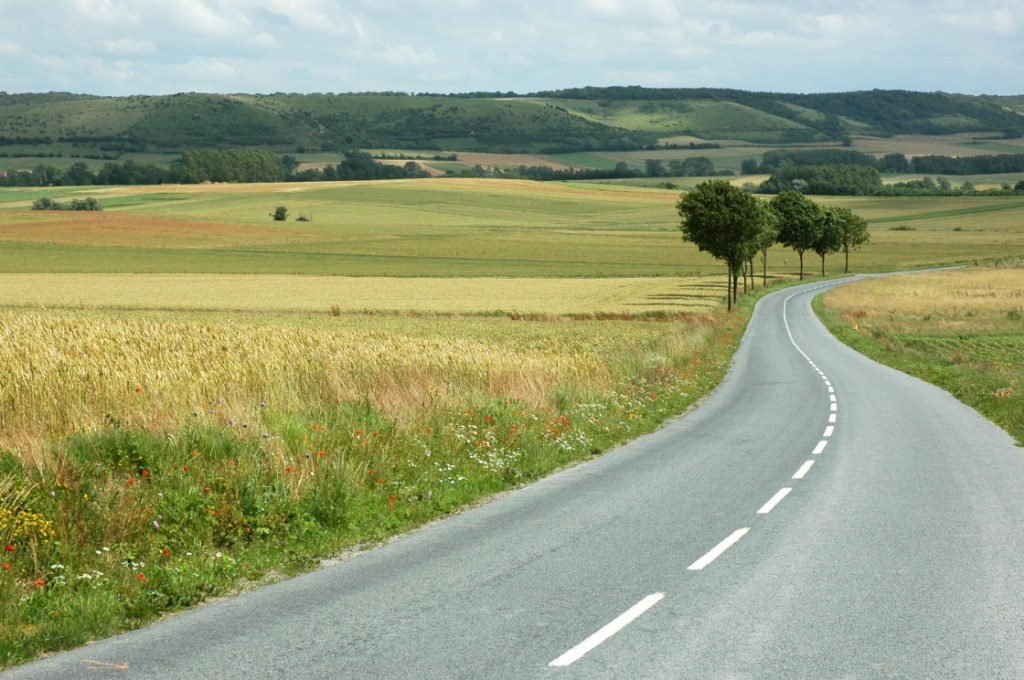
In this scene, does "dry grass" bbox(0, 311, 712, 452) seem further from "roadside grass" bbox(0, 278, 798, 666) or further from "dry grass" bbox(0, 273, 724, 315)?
"dry grass" bbox(0, 273, 724, 315)

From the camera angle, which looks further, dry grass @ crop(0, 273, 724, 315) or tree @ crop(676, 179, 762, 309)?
tree @ crop(676, 179, 762, 309)

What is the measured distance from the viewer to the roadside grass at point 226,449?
9016 mm

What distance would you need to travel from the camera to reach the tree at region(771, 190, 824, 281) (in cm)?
11262

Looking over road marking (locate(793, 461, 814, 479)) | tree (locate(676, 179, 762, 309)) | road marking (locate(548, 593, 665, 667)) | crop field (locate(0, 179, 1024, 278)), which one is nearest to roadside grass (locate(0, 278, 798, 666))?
road marking (locate(548, 593, 665, 667))

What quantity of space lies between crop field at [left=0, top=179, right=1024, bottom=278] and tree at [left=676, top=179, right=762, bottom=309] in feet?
87.0

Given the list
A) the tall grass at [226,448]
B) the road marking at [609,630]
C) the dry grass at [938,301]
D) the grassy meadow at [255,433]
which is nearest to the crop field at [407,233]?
the dry grass at [938,301]

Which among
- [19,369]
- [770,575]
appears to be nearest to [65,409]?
[19,369]

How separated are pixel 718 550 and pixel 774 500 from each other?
3119mm

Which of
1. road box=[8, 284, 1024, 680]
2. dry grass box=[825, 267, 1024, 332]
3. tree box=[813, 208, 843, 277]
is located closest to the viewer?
road box=[8, 284, 1024, 680]

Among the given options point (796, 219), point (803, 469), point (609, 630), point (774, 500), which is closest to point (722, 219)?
point (796, 219)

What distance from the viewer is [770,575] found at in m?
9.32

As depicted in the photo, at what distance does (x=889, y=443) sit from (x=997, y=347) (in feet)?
101

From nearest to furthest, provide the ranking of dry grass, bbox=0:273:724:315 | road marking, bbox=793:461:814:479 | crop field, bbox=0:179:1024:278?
1. road marking, bbox=793:461:814:479
2. dry grass, bbox=0:273:724:315
3. crop field, bbox=0:179:1024:278

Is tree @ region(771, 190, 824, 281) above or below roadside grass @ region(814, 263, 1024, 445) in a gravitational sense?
above
